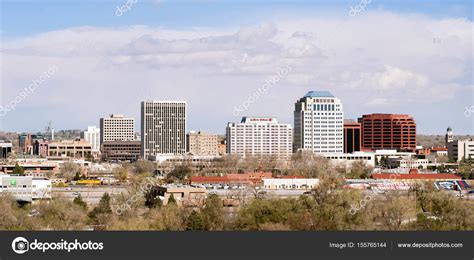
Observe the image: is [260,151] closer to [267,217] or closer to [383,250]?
[267,217]

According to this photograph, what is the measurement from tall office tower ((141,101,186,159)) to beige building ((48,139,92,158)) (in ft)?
26.5

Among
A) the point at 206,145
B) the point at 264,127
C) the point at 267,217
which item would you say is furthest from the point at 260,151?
the point at 267,217

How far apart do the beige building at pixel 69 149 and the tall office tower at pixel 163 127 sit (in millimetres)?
8066

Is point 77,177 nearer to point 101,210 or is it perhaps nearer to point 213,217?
point 101,210

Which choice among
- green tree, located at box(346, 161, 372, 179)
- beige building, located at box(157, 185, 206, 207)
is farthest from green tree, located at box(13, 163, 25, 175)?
green tree, located at box(346, 161, 372, 179)

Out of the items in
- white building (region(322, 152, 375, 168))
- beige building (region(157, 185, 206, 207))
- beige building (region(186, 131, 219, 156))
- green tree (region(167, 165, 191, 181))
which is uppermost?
beige building (region(186, 131, 219, 156))

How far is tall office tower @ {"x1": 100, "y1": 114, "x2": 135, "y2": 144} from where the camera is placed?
121375 mm

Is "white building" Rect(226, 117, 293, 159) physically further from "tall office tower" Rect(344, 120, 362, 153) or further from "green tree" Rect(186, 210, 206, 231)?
"green tree" Rect(186, 210, 206, 231)

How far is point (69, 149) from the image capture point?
101125 mm

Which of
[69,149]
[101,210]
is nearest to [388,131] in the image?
[69,149]

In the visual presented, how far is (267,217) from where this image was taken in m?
24.6

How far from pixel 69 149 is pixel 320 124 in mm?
28215

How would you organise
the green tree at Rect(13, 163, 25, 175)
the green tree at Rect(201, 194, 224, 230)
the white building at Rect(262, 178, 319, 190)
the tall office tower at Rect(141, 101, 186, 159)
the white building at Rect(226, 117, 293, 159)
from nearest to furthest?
the green tree at Rect(201, 194, 224, 230) → the white building at Rect(262, 178, 319, 190) → the green tree at Rect(13, 163, 25, 175) → the white building at Rect(226, 117, 293, 159) → the tall office tower at Rect(141, 101, 186, 159)

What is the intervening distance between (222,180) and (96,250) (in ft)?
136
